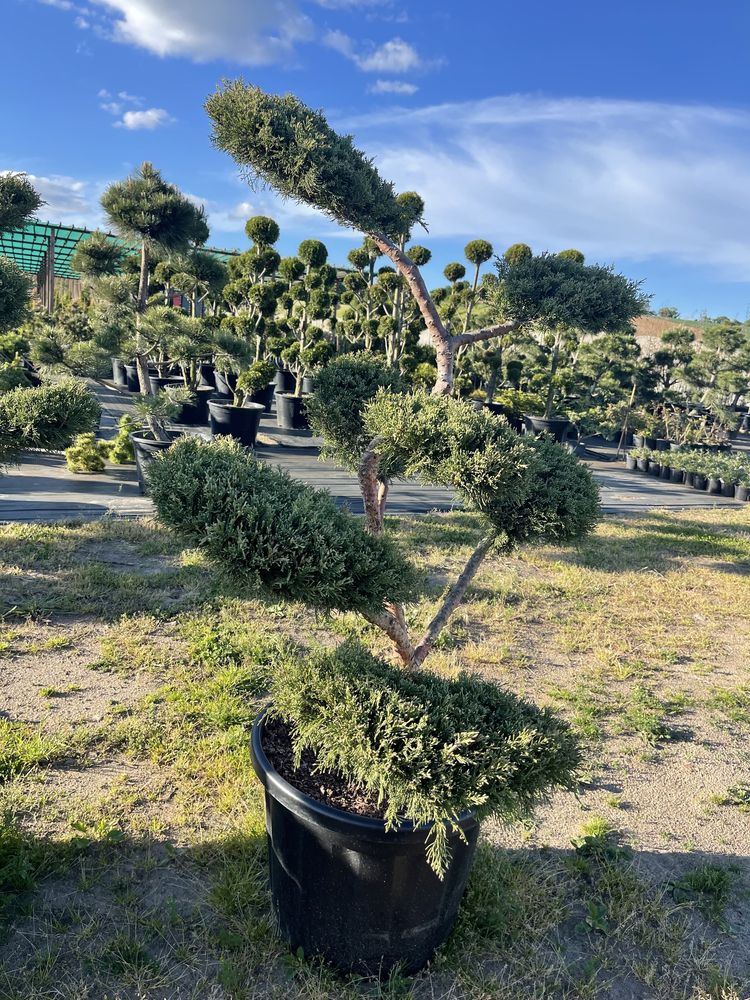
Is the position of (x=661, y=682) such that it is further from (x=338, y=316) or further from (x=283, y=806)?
(x=338, y=316)

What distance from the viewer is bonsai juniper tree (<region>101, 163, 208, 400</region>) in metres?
5.84

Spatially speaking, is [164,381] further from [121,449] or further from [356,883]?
[356,883]

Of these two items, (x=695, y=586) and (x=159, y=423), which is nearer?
(x=695, y=586)

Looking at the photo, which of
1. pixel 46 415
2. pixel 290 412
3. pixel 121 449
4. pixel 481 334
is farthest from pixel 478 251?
pixel 46 415

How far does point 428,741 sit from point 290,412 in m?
9.78

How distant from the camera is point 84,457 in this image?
7059mm

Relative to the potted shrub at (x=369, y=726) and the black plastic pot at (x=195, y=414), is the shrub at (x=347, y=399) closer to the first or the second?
the potted shrub at (x=369, y=726)

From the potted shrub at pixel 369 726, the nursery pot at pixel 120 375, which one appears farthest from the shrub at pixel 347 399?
the nursery pot at pixel 120 375

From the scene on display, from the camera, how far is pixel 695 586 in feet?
18.5

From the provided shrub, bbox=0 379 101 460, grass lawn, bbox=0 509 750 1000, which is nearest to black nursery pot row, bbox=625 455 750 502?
grass lawn, bbox=0 509 750 1000

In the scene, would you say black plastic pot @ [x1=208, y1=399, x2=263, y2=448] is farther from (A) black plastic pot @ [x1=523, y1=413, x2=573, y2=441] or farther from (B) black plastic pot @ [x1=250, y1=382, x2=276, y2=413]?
(A) black plastic pot @ [x1=523, y1=413, x2=573, y2=441]

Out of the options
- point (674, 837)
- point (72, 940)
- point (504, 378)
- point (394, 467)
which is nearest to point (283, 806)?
point (72, 940)

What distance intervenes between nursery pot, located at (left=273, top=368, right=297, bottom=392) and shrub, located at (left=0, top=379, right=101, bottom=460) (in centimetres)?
1079

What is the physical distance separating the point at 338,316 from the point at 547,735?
44.5 feet
